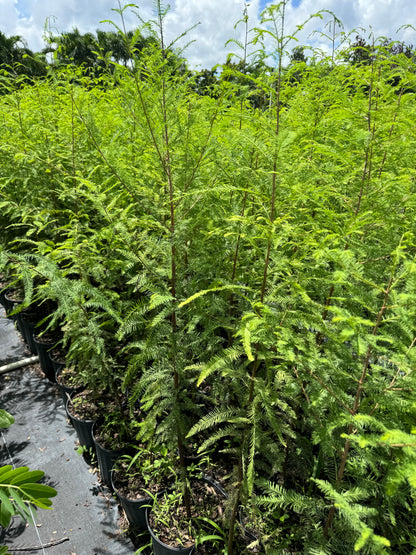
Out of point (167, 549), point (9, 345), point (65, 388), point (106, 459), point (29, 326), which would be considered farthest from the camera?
point (9, 345)

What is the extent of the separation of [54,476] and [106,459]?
63 centimetres

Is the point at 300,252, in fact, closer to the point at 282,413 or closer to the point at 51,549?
the point at 282,413

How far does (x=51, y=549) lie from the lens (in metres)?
2.34

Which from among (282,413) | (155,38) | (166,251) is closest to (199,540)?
(282,413)

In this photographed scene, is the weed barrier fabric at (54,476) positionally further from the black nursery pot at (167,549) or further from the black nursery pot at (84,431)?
the black nursery pot at (167,549)

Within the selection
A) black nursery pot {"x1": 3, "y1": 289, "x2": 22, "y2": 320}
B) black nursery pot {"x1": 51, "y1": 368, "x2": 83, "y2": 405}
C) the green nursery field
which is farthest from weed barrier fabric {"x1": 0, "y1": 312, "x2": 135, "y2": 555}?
black nursery pot {"x1": 3, "y1": 289, "x2": 22, "y2": 320}

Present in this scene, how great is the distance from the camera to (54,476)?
284cm

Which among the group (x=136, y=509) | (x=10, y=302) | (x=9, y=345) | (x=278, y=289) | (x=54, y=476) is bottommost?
(x=54, y=476)

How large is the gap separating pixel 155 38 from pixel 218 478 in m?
2.83

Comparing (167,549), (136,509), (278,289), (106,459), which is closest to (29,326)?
(106,459)

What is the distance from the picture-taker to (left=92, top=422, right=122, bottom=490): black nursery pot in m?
2.57

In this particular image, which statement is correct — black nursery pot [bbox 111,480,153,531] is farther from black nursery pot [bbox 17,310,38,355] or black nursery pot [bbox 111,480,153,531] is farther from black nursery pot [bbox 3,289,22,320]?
black nursery pot [bbox 3,289,22,320]

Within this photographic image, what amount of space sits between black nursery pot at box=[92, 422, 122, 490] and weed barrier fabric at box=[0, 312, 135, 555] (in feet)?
0.40

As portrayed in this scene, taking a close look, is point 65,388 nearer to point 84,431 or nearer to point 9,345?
point 84,431
